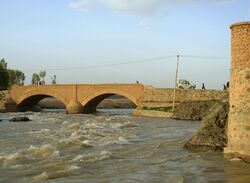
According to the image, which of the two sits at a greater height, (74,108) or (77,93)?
(77,93)

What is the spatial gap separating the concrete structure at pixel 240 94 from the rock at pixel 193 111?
23225 millimetres

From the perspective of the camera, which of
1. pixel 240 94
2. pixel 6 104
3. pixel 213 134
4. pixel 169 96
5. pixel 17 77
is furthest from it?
pixel 17 77

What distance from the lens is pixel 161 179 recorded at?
10938mm

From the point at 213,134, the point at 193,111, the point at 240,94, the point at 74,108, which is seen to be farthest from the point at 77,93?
the point at 240,94

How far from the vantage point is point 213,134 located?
15.6 metres

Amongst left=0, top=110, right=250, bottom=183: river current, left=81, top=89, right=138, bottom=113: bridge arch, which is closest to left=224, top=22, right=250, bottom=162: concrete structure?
left=0, top=110, right=250, bottom=183: river current

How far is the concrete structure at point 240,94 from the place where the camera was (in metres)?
12.5

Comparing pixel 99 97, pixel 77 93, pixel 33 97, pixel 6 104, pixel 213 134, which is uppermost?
pixel 77 93

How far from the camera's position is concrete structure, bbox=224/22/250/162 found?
1252 centimetres

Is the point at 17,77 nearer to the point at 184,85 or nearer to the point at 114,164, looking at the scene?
the point at 184,85

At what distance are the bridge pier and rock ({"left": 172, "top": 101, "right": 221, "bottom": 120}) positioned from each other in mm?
14840

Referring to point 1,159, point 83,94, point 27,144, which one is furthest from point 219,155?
point 83,94

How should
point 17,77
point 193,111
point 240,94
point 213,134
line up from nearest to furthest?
point 240,94
point 213,134
point 193,111
point 17,77

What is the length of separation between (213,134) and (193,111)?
21877mm
